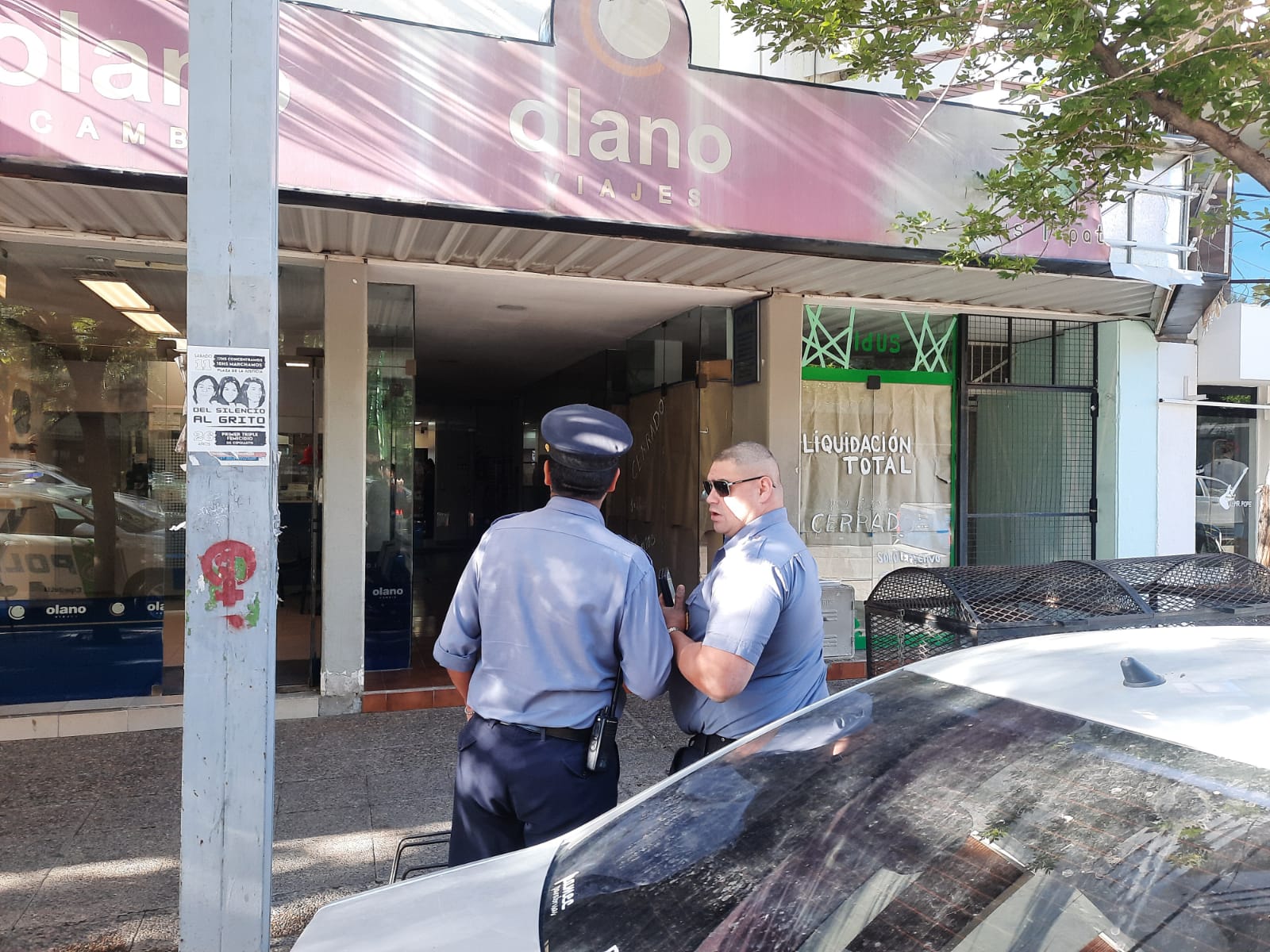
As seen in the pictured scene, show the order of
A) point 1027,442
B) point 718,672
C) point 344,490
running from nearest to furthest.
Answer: point 718,672, point 344,490, point 1027,442

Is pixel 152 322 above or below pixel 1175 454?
above

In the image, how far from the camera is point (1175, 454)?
8602 mm

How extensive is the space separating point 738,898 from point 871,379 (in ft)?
23.0

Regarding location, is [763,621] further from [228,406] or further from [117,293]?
[117,293]

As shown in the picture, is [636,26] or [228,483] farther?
[636,26]

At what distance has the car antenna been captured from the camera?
5.71ft

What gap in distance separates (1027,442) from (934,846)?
8.07m

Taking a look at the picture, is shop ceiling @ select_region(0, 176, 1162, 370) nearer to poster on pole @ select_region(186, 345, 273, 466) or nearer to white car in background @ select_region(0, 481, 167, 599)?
white car in background @ select_region(0, 481, 167, 599)

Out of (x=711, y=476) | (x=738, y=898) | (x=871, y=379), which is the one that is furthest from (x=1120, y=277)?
(x=738, y=898)

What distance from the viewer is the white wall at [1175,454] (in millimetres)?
8539

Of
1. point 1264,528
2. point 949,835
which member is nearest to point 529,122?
point 949,835

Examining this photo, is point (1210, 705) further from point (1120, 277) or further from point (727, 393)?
point (727, 393)

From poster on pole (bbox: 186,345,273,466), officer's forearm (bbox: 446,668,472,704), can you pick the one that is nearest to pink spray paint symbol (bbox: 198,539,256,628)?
poster on pole (bbox: 186,345,273,466)

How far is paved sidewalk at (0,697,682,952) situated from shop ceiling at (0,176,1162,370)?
3149 mm
